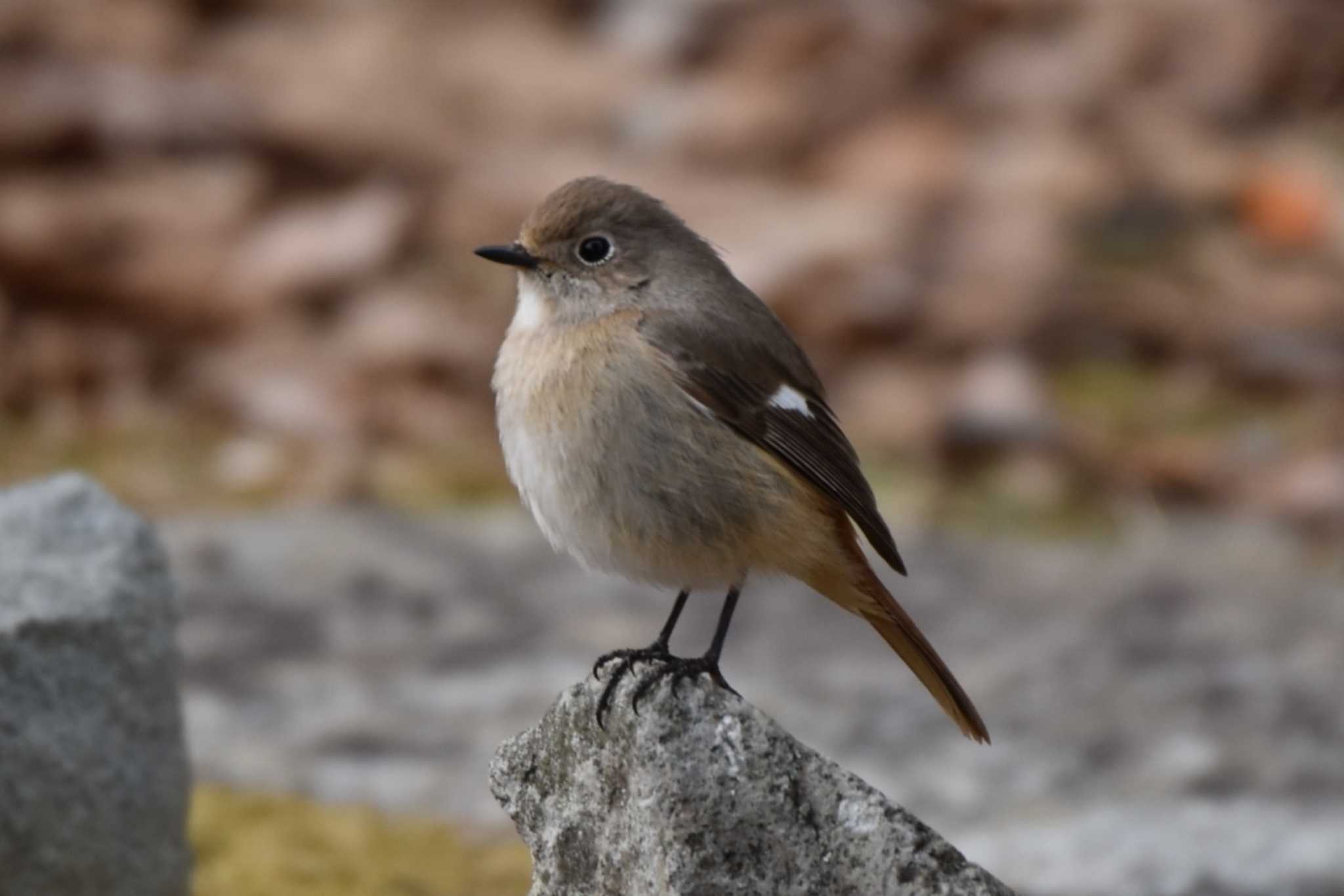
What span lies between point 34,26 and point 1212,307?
4.66 m

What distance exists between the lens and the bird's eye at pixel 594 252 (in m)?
3.72

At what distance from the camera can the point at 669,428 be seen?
3438 mm

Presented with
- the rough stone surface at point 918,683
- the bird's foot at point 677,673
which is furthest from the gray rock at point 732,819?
the rough stone surface at point 918,683

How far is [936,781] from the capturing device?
4.64 m

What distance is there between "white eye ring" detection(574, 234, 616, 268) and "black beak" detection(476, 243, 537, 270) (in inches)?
3.2

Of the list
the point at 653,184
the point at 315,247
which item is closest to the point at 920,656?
the point at 315,247

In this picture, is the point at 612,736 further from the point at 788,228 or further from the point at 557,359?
the point at 788,228

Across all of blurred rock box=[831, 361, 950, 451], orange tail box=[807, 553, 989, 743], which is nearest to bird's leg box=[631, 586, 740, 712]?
orange tail box=[807, 553, 989, 743]

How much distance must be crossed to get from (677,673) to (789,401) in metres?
0.77

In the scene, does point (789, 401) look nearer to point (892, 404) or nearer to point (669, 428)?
point (669, 428)

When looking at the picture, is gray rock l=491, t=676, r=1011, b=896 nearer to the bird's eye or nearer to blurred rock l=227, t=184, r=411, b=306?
the bird's eye

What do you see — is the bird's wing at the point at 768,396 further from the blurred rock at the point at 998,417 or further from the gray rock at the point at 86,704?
the blurred rock at the point at 998,417

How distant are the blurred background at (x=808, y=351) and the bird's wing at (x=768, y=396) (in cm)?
93

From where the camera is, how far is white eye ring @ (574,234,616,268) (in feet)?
12.2
